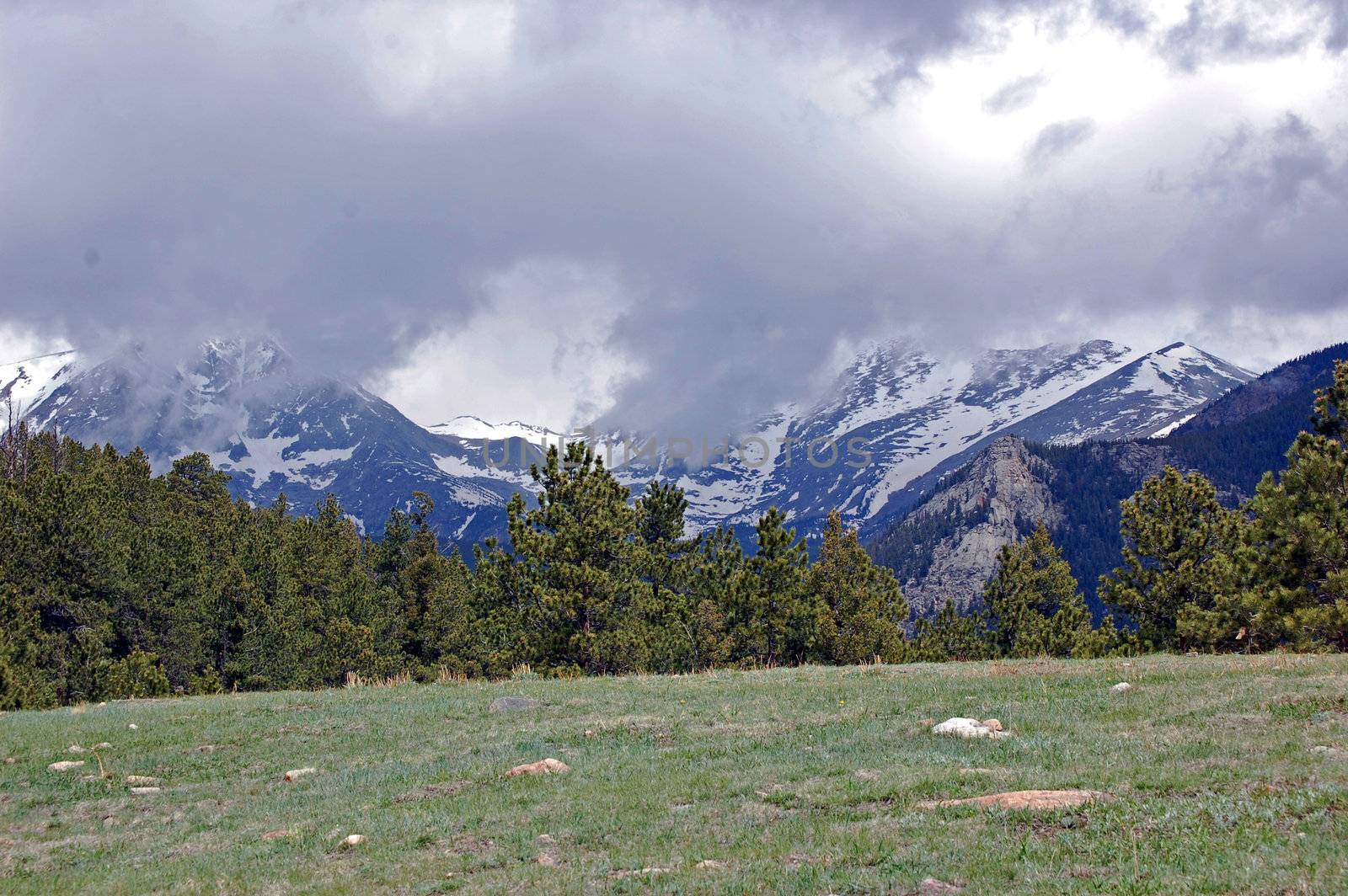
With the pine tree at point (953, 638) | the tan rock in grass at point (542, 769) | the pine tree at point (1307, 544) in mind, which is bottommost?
the pine tree at point (953, 638)

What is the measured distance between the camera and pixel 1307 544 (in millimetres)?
33875

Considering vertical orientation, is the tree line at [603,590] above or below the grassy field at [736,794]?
above

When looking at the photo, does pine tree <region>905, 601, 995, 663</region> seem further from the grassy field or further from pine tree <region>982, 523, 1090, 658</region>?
the grassy field

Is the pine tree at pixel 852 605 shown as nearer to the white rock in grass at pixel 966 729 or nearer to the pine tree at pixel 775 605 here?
the pine tree at pixel 775 605

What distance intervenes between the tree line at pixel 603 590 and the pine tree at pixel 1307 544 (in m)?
0.09

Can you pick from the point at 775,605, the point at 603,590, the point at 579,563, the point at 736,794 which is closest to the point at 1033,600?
the point at 775,605

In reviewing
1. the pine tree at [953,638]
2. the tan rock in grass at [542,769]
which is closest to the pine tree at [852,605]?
the pine tree at [953,638]

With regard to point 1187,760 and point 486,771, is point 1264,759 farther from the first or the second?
point 486,771

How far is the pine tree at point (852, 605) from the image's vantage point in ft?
184

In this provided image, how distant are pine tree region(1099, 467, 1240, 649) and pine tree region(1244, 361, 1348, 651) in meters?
11.7

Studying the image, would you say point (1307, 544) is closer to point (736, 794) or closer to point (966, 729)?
point (966, 729)

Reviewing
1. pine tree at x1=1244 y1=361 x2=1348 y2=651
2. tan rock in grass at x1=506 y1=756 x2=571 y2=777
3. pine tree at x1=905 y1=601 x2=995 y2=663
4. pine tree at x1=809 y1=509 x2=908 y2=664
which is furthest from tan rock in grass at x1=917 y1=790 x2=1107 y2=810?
pine tree at x1=905 y1=601 x2=995 y2=663

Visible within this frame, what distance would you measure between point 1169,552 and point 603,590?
27.6 metres

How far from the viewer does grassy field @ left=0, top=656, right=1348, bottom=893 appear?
32.2 feet
